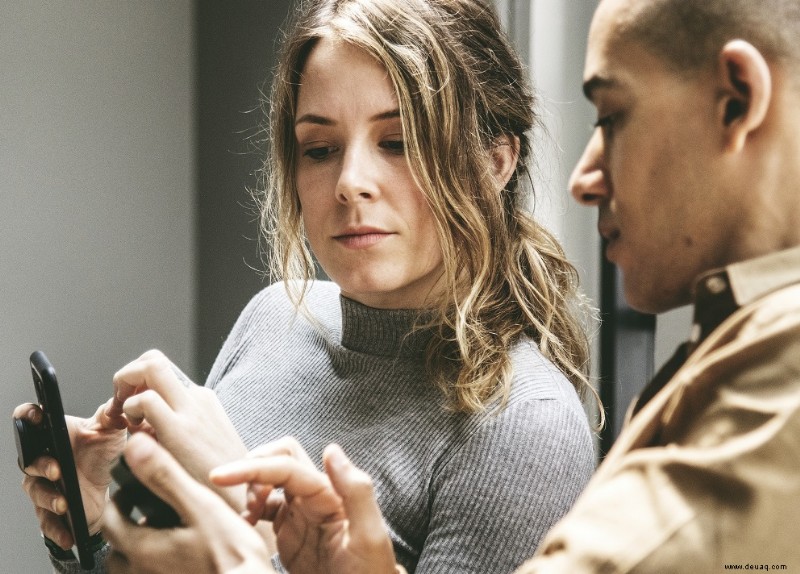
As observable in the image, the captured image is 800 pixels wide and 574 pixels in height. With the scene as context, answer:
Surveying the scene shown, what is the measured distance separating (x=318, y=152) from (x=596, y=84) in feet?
Result: 2.03

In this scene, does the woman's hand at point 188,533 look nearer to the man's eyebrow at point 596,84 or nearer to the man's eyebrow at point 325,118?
the man's eyebrow at point 596,84

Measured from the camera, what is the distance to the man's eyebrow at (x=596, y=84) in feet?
1.83

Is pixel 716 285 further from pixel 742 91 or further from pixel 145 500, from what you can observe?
pixel 145 500

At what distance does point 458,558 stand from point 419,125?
478 millimetres

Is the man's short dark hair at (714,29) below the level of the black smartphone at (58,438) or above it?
above

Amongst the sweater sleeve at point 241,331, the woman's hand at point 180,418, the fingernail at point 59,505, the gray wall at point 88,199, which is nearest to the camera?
the woman's hand at point 180,418

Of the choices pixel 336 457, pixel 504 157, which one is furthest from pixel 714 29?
pixel 504 157

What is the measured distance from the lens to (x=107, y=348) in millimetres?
2096

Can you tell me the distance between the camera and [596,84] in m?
0.57

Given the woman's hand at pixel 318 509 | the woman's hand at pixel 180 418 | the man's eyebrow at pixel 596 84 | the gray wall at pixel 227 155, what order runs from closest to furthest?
the man's eyebrow at pixel 596 84, the woman's hand at pixel 318 509, the woman's hand at pixel 180 418, the gray wall at pixel 227 155

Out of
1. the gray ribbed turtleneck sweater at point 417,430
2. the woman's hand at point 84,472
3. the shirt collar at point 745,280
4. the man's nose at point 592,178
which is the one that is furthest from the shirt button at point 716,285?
the woman's hand at point 84,472

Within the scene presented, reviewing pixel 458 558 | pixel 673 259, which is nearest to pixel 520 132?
pixel 458 558

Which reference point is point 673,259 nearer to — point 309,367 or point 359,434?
point 359,434

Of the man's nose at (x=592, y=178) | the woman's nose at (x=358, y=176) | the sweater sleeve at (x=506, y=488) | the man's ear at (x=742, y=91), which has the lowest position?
the sweater sleeve at (x=506, y=488)
